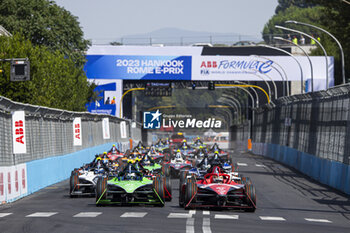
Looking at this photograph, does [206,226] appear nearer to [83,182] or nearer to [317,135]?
[83,182]

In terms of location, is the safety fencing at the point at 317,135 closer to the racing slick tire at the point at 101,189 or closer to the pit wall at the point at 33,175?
the racing slick tire at the point at 101,189

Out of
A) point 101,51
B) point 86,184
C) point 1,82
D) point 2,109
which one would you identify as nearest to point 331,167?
point 86,184

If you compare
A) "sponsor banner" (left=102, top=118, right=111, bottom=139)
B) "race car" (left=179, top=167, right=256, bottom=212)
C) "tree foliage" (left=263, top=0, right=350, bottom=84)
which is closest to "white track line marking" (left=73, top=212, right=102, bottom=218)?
"race car" (left=179, top=167, right=256, bottom=212)

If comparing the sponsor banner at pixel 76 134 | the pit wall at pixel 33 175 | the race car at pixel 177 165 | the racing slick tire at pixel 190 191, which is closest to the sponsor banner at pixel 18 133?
the pit wall at pixel 33 175

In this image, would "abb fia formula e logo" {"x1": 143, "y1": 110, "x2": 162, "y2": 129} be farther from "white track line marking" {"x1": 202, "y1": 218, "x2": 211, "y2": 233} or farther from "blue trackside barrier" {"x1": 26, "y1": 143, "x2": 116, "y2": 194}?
"white track line marking" {"x1": 202, "y1": 218, "x2": 211, "y2": 233}

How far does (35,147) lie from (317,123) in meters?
13.6

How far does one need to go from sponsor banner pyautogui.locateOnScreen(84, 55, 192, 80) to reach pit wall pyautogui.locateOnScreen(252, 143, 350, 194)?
17615mm

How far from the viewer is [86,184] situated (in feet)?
68.9

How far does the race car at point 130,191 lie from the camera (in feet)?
57.5

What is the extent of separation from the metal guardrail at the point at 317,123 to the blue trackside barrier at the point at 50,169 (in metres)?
9.94

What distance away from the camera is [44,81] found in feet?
168

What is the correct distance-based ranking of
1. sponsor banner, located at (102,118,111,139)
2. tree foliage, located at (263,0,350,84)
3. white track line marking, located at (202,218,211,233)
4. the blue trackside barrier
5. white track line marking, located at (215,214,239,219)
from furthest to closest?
→ sponsor banner, located at (102,118,111,139)
tree foliage, located at (263,0,350,84)
the blue trackside barrier
white track line marking, located at (215,214,239,219)
white track line marking, located at (202,218,211,233)

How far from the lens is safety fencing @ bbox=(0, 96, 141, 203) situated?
68.9 ft

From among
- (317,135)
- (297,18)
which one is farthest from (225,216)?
(297,18)
